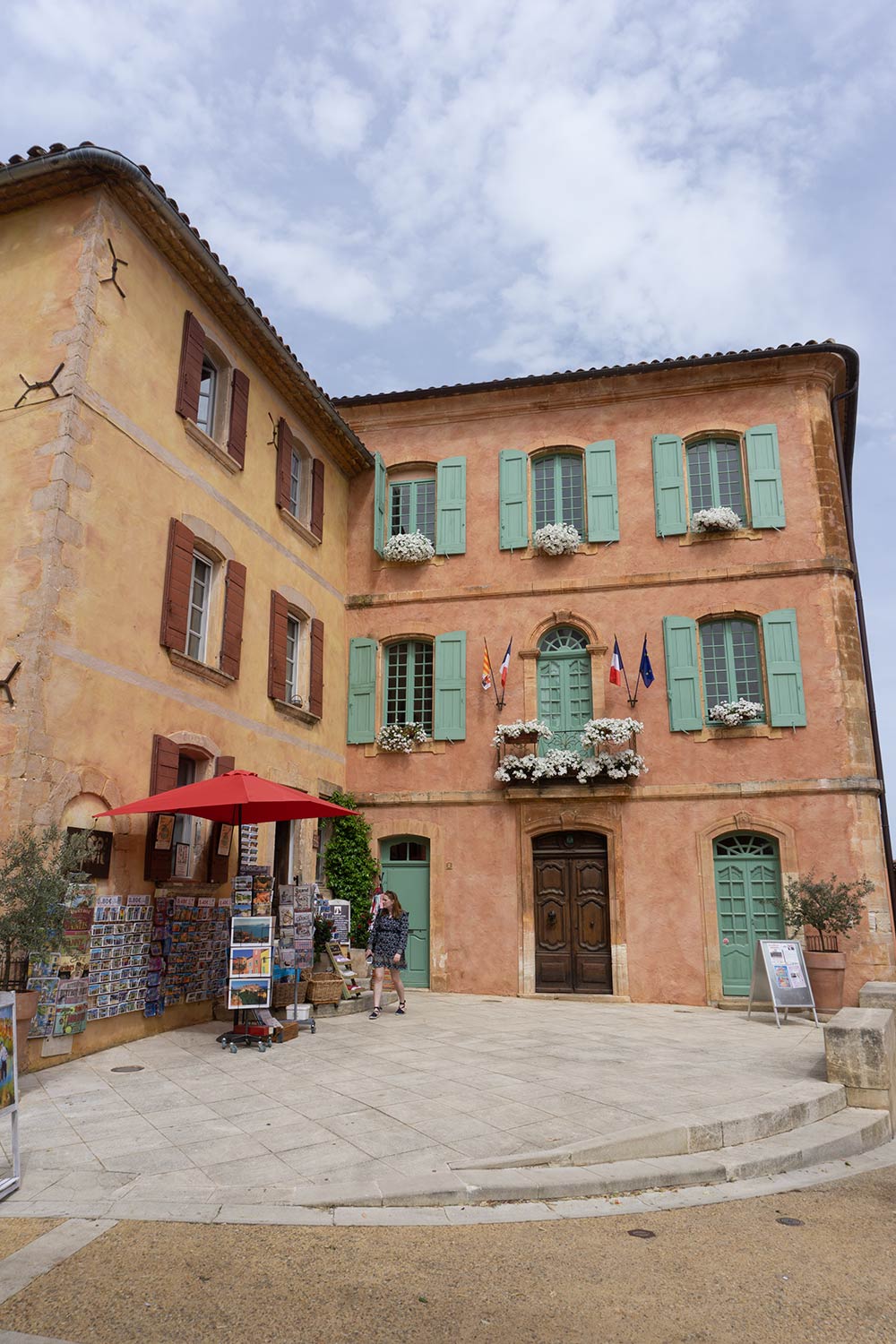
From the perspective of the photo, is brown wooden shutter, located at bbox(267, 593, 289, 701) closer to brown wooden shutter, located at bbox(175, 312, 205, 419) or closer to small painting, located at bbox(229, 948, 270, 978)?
brown wooden shutter, located at bbox(175, 312, 205, 419)

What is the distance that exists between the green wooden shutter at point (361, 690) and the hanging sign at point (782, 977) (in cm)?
690

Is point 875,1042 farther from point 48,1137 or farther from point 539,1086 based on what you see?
point 48,1137

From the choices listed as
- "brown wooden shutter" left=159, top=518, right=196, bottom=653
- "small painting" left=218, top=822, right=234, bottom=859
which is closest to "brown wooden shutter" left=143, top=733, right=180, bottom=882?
"small painting" left=218, top=822, right=234, bottom=859

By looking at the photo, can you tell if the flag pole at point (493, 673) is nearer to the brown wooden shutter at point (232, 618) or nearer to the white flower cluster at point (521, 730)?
the white flower cluster at point (521, 730)

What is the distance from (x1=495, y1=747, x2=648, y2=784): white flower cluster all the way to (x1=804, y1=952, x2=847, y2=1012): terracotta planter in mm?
3452

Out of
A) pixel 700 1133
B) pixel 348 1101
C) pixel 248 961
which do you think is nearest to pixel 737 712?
pixel 248 961

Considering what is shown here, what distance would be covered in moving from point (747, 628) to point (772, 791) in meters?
2.55

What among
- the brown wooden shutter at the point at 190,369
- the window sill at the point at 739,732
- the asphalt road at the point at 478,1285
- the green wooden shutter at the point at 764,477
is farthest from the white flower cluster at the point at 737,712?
the asphalt road at the point at 478,1285

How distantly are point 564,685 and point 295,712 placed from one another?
425 cm

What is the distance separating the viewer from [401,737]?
14977 millimetres

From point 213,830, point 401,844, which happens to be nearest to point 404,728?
point 401,844

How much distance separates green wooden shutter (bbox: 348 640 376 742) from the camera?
15308 millimetres

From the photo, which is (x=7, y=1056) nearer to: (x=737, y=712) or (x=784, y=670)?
(x=737, y=712)

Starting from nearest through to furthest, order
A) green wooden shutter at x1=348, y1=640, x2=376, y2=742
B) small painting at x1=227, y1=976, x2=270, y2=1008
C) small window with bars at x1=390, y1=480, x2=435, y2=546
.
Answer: small painting at x1=227, y1=976, x2=270, y2=1008
green wooden shutter at x1=348, y1=640, x2=376, y2=742
small window with bars at x1=390, y1=480, x2=435, y2=546
